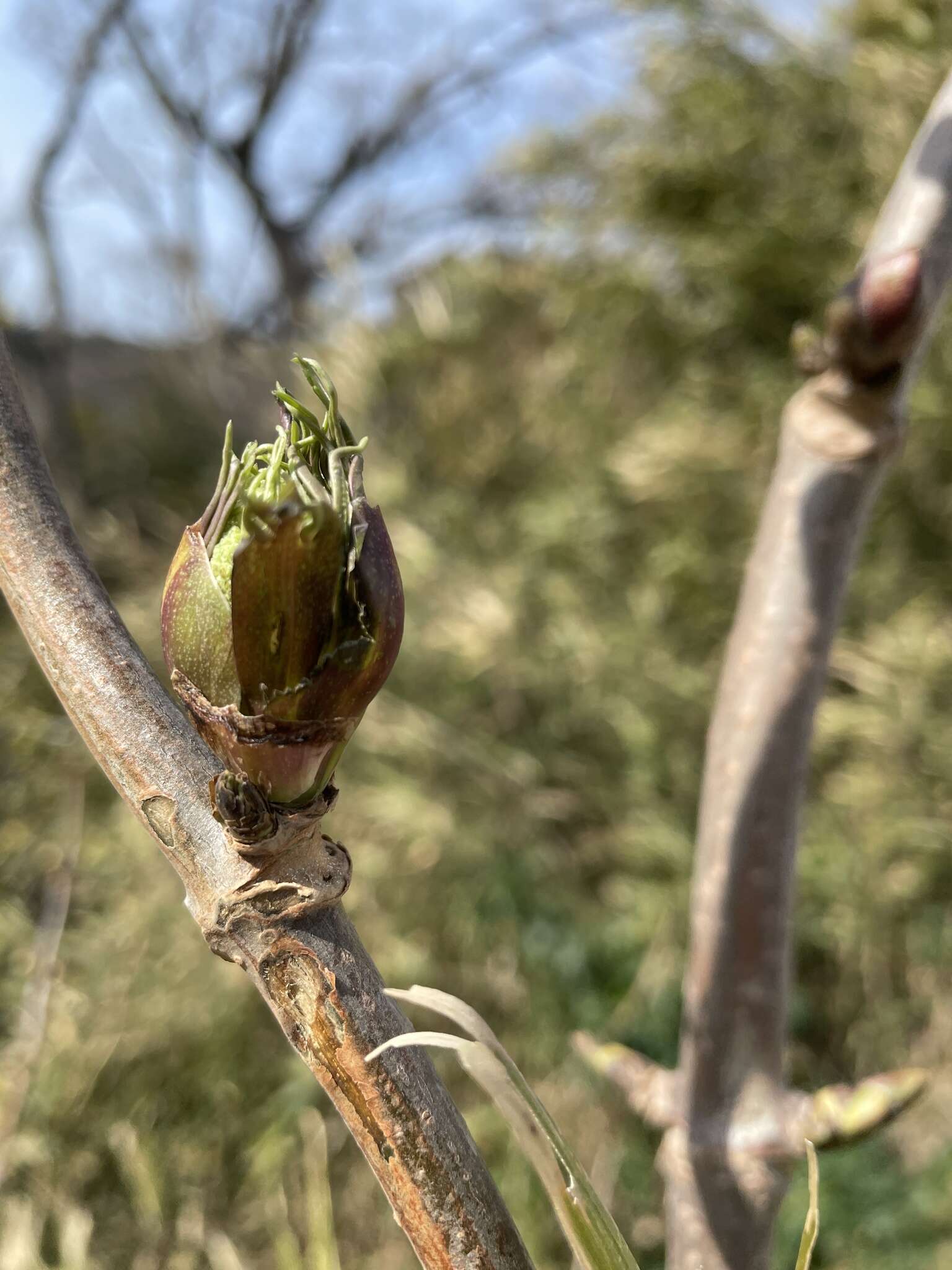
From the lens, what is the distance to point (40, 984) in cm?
139

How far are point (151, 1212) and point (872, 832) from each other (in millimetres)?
976

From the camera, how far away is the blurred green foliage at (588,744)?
1232 millimetres

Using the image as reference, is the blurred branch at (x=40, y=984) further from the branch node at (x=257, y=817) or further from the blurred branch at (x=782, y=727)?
the branch node at (x=257, y=817)

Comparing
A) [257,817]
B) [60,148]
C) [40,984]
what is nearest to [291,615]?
[257,817]

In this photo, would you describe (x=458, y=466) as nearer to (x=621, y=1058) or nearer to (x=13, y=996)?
(x=13, y=996)

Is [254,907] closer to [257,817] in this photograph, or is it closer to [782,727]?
[257,817]

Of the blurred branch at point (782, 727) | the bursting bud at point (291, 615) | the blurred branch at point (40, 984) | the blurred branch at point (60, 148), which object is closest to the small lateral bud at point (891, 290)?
the blurred branch at point (782, 727)

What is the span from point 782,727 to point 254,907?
0.20 meters

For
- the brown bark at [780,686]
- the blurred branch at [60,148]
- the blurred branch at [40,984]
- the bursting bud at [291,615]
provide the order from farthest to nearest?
the blurred branch at [60,148]
the blurred branch at [40,984]
the brown bark at [780,686]
the bursting bud at [291,615]

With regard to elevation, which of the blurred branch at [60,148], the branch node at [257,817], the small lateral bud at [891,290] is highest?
the small lateral bud at [891,290]

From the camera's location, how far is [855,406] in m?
0.33

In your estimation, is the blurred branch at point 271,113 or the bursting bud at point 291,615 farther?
the blurred branch at point 271,113

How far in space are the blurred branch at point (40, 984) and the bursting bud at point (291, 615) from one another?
4.00 ft

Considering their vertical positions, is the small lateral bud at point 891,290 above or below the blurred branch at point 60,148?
above
